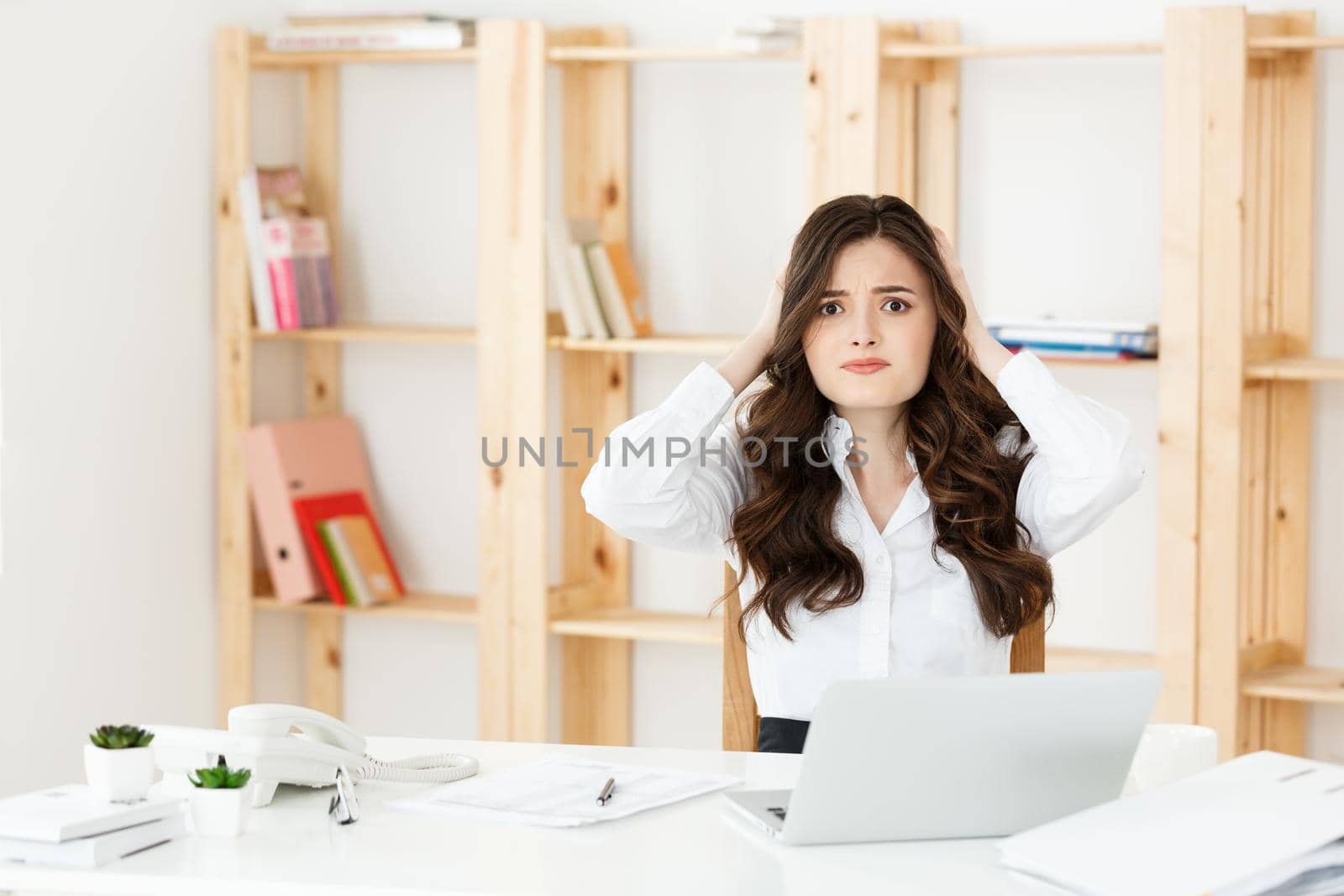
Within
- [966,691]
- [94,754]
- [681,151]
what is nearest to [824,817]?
[966,691]

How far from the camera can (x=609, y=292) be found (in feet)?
11.5

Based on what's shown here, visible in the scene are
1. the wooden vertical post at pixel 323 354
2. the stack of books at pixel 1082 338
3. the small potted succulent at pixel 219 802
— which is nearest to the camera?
the small potted succulent at pixel 219 802

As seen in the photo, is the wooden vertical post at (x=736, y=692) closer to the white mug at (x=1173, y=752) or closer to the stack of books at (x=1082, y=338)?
the white mug at (x=1173, y=752)

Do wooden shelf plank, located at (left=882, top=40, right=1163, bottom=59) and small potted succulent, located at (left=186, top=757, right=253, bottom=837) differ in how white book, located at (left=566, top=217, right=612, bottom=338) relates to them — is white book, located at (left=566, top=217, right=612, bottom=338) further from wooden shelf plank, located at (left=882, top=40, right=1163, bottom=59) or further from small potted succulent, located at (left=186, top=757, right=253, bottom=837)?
small potted succulent, located at (left=186, top=757, right=253, bottom=837)

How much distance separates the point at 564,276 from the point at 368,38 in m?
0.68

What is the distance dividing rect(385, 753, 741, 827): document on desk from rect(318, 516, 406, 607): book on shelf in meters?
1.99

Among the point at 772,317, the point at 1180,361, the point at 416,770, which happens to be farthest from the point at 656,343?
the point at 416,770

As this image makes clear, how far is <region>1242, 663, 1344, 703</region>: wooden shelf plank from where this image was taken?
120 inches

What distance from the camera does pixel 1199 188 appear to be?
303 centimetres

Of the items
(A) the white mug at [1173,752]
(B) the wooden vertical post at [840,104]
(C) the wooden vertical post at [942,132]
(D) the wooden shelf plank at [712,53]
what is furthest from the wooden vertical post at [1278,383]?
(A) the white mug at [1173,752]

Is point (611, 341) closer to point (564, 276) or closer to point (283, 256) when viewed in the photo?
point (564, 276)

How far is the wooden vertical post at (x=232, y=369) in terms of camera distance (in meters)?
3.66

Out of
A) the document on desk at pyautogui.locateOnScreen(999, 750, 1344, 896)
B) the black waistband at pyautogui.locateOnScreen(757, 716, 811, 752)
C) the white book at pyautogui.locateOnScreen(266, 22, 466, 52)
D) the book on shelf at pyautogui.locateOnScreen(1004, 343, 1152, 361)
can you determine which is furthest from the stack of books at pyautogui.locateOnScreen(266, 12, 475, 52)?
the document on desk at pyautogui.locateOnScreen(999, 750, 1344, 896)

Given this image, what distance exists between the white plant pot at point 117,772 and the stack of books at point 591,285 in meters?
2.04
